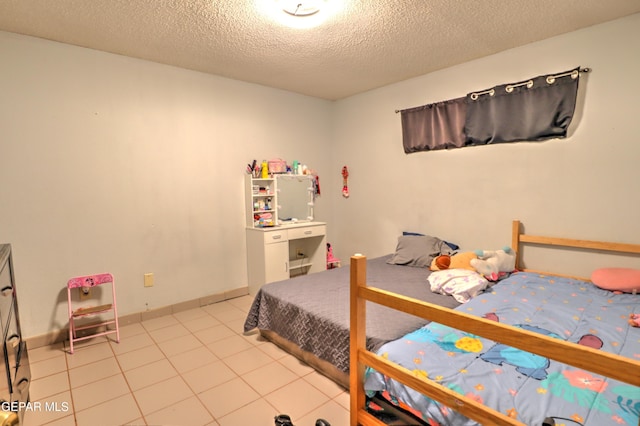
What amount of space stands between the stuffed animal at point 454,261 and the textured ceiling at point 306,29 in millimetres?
1808

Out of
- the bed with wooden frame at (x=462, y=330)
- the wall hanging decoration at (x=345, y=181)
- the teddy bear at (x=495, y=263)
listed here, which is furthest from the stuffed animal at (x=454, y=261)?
the wall hanging decoration at (x=345, y=181)

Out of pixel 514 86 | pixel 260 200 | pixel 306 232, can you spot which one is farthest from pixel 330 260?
pixel 514 86

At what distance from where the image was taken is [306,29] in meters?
2.37

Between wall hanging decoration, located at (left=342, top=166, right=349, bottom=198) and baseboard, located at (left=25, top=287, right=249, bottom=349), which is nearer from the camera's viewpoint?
baseboard, located at (left=25, top=287, right=249, bottom=349)

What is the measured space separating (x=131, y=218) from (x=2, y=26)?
1.61 meters

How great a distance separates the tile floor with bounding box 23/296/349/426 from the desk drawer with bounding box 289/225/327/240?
4.28ft

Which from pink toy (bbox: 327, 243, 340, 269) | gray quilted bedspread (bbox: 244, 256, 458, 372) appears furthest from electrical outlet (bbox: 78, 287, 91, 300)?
pink toy (bbox: 327, 243, 340, 269)

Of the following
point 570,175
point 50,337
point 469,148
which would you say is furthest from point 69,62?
point 570,175

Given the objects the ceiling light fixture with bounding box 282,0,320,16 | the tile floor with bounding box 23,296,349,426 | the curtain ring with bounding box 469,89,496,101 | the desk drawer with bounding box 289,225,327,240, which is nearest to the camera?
the tile floor with bounding box 23,296,349,426

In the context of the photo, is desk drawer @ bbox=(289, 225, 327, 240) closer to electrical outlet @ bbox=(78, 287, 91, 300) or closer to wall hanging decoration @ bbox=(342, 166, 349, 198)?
wall hanging decoration @ bbox=(342, 166, 349, 198)

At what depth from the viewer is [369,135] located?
405 cm

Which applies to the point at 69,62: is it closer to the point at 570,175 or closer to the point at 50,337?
the point at 50,337

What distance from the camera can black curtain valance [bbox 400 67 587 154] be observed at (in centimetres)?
255

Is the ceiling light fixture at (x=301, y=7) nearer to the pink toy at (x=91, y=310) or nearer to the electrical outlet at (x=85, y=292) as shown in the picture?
the pink toy at (x=91, y=310)
